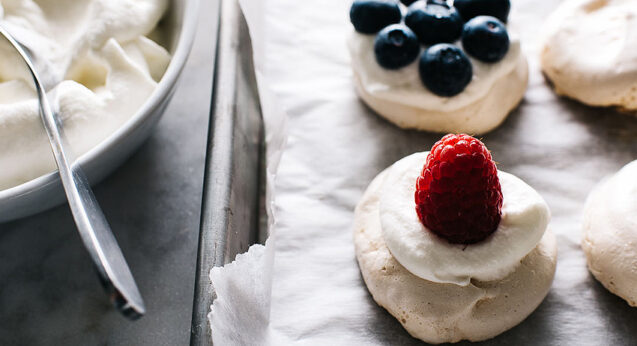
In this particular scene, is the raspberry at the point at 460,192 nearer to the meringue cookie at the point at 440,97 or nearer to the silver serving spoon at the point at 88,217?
the meringue cookie at the point at 440,97

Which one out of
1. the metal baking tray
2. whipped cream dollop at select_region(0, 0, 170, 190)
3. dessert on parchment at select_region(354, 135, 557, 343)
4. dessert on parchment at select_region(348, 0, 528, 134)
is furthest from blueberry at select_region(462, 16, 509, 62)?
whipped cream dollop at select_region(0, 0, 170, 190)

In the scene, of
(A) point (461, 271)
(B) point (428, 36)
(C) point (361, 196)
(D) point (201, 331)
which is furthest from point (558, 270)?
(D) point (201, 331)

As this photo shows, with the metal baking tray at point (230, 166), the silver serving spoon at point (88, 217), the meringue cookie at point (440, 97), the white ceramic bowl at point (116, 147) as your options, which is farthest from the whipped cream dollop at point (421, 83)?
the silver serving spoon at point (88, 217)

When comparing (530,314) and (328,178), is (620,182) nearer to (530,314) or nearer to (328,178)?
(530,314)

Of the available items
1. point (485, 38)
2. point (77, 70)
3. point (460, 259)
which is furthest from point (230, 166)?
point (485, 38)

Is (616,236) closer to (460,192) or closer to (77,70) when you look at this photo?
(460,192)
